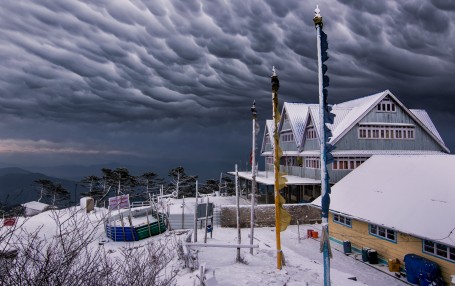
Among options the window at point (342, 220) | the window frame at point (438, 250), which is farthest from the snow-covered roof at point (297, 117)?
the window frame at point (438, 250)

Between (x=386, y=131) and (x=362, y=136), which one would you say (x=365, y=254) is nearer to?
(x=362, y=136)

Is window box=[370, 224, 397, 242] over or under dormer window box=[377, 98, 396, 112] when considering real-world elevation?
under

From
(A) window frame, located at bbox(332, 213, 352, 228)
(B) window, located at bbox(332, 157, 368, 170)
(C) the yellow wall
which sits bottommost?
(C) the yellow wall

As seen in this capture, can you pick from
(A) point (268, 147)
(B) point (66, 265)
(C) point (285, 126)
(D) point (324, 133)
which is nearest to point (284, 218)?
(D) point (324, 133)

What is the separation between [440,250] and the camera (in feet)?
49.8

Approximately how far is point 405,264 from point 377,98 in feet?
66.1

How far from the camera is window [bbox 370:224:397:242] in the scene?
18219 mm

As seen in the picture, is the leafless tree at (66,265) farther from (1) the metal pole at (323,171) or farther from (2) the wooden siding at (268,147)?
(2) the wooden siding at (268,147)

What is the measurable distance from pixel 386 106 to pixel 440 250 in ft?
69.4

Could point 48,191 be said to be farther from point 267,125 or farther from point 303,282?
point 303,282

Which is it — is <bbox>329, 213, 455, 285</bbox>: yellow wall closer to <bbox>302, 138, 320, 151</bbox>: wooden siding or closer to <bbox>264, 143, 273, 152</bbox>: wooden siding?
<bbox>302, 138, 320, 151</bbox>: wooden siding

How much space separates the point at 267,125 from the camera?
4588cm

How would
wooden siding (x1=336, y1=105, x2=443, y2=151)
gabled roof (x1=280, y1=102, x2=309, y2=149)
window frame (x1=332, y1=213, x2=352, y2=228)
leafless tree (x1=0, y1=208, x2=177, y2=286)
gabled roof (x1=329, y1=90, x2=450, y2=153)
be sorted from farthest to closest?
gabled roof (x1=280, y1=102, x2=309, y2=149)
wooden siding (x1=336, y1=105, x2=443, y2=151)
gabled roof (x1=329, y1=90, x2=450, y2=153)
window frame (x1=332, y1=213, x2=352, y2=228)
leafless tree (x1=0, y1=208, x2=177, y2=286)

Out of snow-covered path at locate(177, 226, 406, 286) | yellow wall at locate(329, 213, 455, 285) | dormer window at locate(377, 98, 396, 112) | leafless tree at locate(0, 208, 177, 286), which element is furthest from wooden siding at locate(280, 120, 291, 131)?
leafless tree at locate(0, 208, 177, 286)
